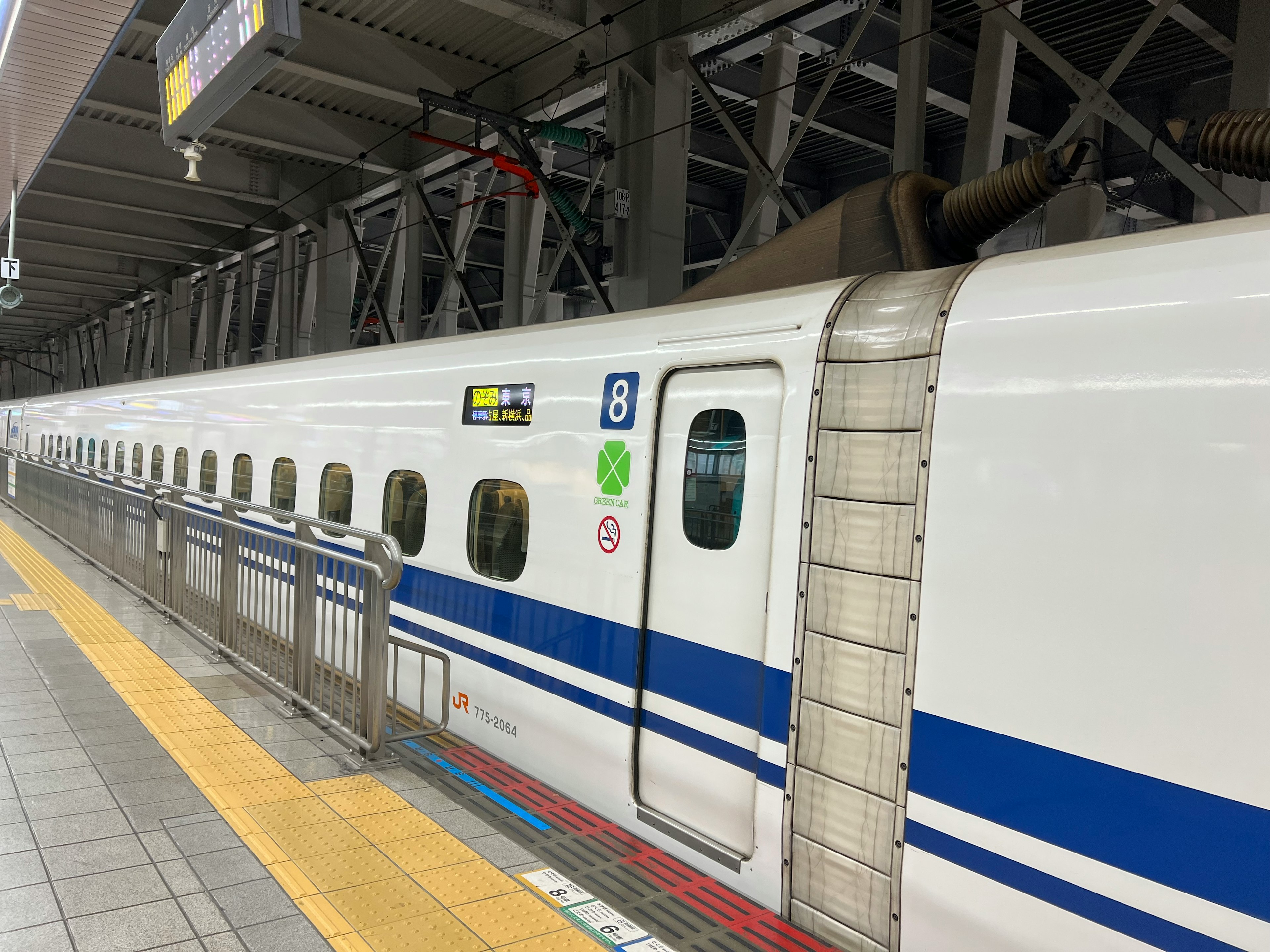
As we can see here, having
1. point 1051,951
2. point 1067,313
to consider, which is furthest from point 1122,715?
point 1067,313

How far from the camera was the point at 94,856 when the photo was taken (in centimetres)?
350

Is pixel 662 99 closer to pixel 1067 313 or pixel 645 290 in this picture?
pixel 645 290

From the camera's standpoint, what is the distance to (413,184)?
14141 millimetres

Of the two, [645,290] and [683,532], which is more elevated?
[645,290]

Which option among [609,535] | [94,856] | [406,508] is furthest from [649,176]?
[94,856]

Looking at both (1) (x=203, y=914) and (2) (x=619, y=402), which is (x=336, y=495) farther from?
(1) (x=203, y=914)

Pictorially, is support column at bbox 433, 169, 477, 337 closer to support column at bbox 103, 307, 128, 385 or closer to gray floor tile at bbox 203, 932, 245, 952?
gray floor tile at bbox 203, 932, 245, 952

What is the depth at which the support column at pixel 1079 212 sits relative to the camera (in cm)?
741

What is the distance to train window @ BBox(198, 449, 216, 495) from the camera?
9461mm

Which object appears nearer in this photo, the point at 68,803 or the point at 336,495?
the point at 68,803

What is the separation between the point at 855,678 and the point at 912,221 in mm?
1935

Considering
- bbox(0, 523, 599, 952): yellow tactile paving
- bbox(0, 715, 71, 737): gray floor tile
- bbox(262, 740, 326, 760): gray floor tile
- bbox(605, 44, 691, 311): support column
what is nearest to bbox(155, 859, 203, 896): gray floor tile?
bbox(0, 523, 599, 952): yellow tactile paving

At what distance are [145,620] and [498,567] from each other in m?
3.89

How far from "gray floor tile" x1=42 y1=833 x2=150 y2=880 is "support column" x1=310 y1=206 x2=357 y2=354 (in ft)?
44.7
